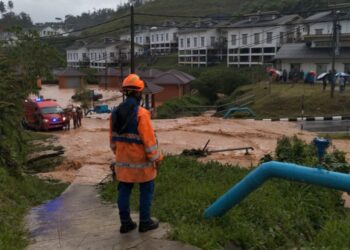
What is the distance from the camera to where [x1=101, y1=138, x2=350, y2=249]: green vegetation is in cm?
487

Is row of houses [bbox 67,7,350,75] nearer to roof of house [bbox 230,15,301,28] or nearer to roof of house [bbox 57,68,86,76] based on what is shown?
roof of house [bbox 230,15,301,28]

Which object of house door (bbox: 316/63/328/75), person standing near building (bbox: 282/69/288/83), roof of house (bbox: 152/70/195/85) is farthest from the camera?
roof of house (bbox: 152/70/195/85)

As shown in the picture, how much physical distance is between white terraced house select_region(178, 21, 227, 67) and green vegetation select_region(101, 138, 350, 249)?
71.4m

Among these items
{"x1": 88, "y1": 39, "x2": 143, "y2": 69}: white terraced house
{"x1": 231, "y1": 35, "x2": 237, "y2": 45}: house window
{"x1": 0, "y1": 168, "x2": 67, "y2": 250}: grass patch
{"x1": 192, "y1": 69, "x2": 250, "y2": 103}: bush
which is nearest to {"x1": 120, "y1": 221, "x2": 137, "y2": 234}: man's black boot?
{"x1": 0, "y1": 168, "x2": 67, "y2": 250}: grass patch

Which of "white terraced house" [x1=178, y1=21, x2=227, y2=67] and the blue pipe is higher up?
"white terraced house" [x1=178, y1=21, x2=227, y2=67]

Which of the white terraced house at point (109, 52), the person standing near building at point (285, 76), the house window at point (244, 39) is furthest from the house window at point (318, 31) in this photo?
the white terraced house at point (109, 52)

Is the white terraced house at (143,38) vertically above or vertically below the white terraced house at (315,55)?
above

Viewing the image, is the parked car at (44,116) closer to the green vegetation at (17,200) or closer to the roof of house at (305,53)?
the green vegetation at (17,200)

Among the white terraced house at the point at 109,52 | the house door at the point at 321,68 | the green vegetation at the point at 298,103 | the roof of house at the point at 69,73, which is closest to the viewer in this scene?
the green vegetation at the point at 298,103

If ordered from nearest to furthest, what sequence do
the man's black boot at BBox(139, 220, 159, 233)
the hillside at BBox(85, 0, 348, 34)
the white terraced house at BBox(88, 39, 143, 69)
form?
the man's black boot at BBox(139, 220, 159, 233)
the white terraced house at BBox(88, 39, 143, 69)
the hillside at BBox(85, 0, 348, 34)

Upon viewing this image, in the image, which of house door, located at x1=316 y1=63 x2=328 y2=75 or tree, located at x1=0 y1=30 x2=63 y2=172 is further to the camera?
house door, located at x1=316 y1=63 x2=328 y2=75

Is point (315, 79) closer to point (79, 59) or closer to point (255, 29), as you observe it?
point (255, 29)

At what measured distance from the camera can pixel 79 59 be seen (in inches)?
4301

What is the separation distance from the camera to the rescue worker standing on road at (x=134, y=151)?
5.11m
